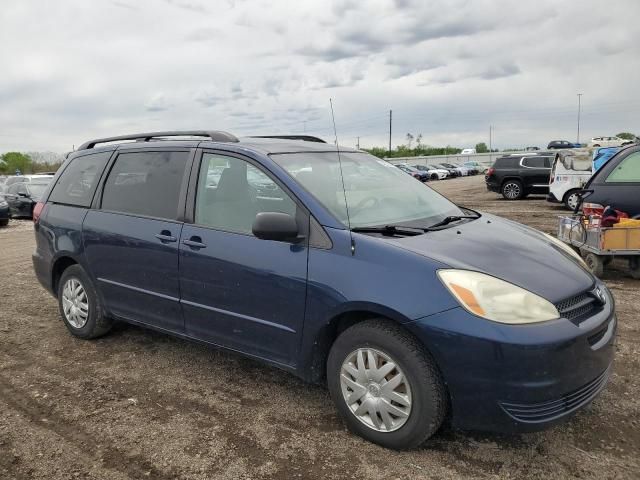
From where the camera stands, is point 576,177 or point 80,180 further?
point 576,177

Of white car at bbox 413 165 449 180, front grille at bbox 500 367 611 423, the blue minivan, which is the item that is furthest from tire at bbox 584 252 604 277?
white car at bbox 413 165 449 180

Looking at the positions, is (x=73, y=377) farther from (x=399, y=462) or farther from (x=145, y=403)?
(x=399, y=462)

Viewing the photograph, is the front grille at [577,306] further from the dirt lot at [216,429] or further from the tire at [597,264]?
the tire at [597,264]

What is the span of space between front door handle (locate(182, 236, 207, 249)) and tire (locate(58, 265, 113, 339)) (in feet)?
4.55

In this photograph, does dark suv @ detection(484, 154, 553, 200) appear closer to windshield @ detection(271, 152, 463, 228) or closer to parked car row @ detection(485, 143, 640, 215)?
parked car row @ detection(485, 143, 640, 215)

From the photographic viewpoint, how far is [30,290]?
705 cm

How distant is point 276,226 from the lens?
10.4 ft

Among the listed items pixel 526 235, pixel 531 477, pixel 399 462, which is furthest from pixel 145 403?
pixel 526 235

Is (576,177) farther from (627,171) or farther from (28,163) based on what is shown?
(28,163)

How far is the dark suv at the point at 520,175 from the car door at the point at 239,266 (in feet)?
60.2

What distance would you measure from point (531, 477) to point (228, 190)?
99.0 inches

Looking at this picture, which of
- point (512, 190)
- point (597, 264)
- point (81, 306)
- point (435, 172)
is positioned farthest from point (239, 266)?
point (435, 172)

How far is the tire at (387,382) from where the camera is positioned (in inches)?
111

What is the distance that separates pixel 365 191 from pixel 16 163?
84601mm
